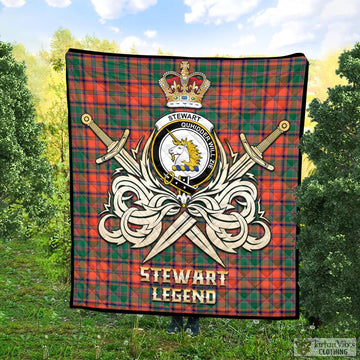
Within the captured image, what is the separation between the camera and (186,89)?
703 cm

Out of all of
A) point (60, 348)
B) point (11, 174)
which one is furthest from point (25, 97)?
point (60, 348)

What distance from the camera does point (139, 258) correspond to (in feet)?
23.6

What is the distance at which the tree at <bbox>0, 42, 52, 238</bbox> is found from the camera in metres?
7.54

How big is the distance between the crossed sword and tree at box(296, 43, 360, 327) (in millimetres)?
746

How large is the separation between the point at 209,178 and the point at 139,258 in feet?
5.31

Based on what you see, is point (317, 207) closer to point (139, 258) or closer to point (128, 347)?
point (139, 258)

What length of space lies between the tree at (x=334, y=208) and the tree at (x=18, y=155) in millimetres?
4467

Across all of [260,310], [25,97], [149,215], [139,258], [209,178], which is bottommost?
[260,310]

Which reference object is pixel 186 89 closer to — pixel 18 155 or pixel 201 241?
pixel 201 241

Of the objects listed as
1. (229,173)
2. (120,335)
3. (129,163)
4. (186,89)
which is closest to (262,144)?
(229,173)

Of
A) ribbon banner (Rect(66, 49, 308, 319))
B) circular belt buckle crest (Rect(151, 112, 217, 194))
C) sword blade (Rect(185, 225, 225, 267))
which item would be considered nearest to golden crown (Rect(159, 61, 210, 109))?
ribbon banner (Rect(66, 49, 308, 319))

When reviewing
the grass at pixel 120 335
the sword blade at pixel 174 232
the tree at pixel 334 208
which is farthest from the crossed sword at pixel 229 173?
the grass at pixel 120 335

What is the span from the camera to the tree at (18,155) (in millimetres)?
7539

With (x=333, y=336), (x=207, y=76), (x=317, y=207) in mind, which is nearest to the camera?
(x=317, y=207)
